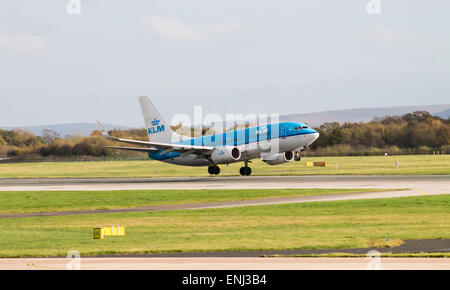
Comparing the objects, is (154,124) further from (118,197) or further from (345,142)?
(345,142)

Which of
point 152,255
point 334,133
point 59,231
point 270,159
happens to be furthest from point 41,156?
point 152,255

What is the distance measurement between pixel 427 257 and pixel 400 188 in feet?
107

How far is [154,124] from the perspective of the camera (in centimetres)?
8112

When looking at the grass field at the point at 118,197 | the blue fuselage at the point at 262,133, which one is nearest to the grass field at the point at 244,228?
the grass field at the point at 118,197

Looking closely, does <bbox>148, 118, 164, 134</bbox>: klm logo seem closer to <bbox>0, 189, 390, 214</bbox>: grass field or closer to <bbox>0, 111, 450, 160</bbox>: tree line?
<bbox>0, 189, 390, 214</bbox>: grass field

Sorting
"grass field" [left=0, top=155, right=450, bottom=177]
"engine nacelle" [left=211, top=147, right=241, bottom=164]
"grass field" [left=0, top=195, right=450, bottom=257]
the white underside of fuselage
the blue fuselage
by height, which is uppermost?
the blue fuselage

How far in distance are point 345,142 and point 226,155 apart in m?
70.2

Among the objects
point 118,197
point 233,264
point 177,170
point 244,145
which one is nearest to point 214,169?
point 244,145

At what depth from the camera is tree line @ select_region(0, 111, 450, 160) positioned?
402 feet

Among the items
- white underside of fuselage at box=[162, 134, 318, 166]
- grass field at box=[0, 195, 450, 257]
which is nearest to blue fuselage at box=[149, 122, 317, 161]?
white underside of fuselage at box=[162, 134, 318, 166]

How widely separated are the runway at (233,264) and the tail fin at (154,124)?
188 feet

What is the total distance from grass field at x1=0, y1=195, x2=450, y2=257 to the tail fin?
1540 inches

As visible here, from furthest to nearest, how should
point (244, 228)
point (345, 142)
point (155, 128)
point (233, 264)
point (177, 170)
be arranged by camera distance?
1. point (345, 142)
2. point (177, 170)
3. point (155, 128)
4. point (244, 228)
5. point (233, 264)

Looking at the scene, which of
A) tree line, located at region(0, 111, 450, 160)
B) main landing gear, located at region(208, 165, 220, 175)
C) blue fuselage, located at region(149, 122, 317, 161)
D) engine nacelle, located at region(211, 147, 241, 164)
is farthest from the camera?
tree line, located at region(0, 111, 450, 160)
